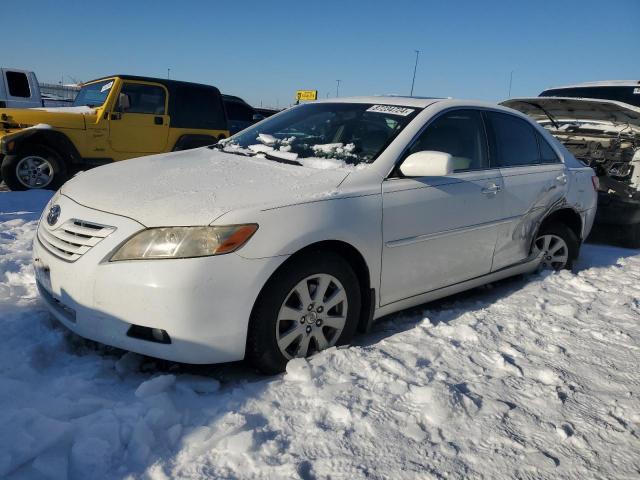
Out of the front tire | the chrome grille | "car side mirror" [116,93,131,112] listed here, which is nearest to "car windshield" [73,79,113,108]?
"car side mirror" [116,93,131,112]

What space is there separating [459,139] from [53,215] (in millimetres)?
2607

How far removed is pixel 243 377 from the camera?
2656 millimetres

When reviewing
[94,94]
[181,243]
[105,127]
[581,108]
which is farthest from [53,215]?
[94,94]

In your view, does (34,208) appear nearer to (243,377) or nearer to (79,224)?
(79,224)

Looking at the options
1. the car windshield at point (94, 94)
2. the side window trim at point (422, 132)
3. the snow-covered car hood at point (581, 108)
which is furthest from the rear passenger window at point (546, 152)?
the car windshield at point (94, 94)

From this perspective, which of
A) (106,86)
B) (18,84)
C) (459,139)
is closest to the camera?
(459,139)

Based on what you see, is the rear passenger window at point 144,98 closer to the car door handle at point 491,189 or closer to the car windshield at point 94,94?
the car windshield at point 94,94

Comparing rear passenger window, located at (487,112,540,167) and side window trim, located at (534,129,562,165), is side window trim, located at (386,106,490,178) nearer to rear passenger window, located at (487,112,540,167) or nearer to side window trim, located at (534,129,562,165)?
rear passenger window, located at (487,112,540,167)

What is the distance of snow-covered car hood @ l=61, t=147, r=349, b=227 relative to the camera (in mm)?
2436

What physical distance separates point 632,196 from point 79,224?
565 cm

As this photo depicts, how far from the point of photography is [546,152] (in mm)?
4262

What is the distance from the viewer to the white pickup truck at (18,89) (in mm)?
11344

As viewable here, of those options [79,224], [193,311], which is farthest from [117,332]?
[79,224]

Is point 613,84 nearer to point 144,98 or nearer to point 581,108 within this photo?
point 581,108
